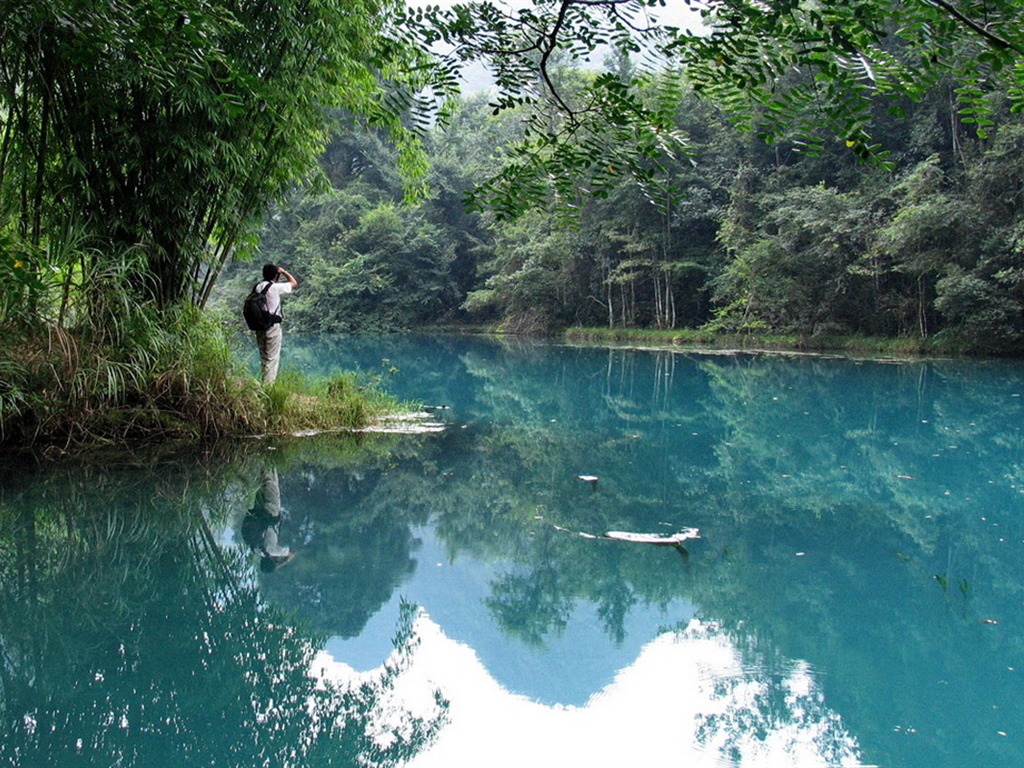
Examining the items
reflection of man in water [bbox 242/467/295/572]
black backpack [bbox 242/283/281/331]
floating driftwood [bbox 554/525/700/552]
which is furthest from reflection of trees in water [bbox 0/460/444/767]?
black backpack [bbox 242/283/281/331]

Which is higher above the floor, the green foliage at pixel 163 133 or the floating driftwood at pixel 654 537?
the green foliage at pixel 163 133

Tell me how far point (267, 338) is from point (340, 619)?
434cm

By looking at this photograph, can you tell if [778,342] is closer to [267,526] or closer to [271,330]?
[271,330]

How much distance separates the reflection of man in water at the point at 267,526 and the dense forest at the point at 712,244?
8.73ft

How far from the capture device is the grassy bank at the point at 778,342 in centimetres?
1773

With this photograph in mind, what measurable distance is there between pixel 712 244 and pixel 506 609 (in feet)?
74.1

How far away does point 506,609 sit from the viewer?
3355 mm

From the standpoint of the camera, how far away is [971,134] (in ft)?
56.2

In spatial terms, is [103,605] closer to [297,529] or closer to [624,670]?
[297,529]

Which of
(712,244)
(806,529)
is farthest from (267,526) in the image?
(712,244)

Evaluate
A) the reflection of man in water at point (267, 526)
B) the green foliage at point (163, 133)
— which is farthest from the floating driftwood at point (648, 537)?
the green foliage at point (163, 133)

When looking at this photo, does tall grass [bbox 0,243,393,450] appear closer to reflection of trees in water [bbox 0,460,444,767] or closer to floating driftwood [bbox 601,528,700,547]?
reflection of trees in water [bbox 0,460,444,767]

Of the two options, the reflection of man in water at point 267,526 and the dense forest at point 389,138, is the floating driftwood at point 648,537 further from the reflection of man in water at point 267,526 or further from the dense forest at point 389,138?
the dense forest at point 389,138

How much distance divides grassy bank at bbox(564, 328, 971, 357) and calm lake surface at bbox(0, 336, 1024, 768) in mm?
12207
